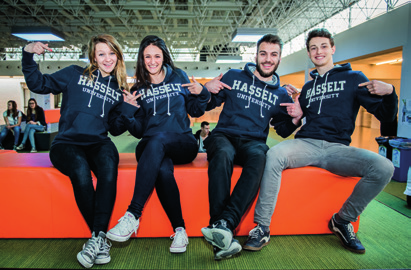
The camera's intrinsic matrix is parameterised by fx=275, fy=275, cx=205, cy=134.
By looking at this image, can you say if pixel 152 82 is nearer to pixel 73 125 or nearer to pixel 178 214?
pixel 73 125

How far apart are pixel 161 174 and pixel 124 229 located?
392mm

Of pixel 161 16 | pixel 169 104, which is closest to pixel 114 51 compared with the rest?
pixel 169 104

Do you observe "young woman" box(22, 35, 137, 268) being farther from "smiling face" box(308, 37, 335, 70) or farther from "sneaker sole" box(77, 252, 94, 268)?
"smiling face" box(308, 37, 335, 70)

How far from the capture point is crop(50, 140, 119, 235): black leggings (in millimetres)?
1663

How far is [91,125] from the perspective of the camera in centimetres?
195

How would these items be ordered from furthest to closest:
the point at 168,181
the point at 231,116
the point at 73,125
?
the point at 231,116
the point at 73,125
the point at 168,181

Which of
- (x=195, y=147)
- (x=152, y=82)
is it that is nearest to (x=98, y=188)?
(x=195, y=147)

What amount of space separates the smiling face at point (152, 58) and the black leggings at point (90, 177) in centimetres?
69

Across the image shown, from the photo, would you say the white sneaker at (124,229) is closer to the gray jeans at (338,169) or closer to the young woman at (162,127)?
the young woman at (162,127)

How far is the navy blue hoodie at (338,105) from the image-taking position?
6.76ft

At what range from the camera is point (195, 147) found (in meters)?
2.07

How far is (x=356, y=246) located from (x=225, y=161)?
1042 mm

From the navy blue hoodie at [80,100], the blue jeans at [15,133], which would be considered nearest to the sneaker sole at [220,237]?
the navy blue hoodie at [80,100]

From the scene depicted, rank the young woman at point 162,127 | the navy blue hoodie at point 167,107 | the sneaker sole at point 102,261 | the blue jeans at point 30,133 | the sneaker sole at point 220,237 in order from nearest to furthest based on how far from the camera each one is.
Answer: the sneaker sole at point 220,237 → the sneaker sole at point 102,261 → the young woman at point 162,127 → the navy blue hoodie at point 167,107 → the blue jeans at point 30,133
